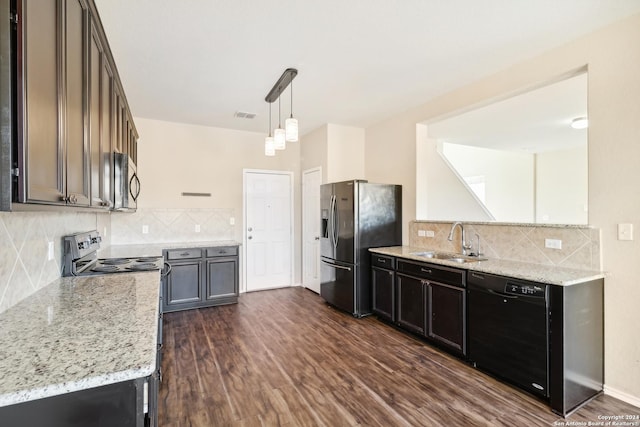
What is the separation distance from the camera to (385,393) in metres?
2.27

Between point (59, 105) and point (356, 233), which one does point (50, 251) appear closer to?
point (59, 105)

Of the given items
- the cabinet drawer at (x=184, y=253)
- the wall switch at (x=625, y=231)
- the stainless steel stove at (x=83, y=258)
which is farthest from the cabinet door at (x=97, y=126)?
the wall switch at (x=625, y=231)

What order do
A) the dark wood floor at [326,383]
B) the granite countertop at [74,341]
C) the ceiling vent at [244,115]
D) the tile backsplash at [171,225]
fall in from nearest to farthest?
the granite countertop at [74,341] → the dark wood floor at [326,383] → the ceiling vent at [244,115] → the tile backsplash at [171,225]

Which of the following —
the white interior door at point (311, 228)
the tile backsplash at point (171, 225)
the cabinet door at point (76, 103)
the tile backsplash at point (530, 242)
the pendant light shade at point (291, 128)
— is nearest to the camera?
the cabinet door at point (76, 103)

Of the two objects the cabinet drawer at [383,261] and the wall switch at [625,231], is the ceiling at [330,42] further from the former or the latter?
the cabinet drawer at [383,261]

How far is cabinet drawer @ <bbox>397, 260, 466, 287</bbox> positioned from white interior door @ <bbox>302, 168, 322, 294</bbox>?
6.09 ft

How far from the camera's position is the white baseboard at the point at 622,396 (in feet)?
6.96

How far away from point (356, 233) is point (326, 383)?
1782 millimetres

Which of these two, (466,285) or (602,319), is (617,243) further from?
(466,285)

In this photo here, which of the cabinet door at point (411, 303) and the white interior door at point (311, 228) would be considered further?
the white interior door at point (311, 228)

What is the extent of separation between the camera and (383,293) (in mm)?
3615

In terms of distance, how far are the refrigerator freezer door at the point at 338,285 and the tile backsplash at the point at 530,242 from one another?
1.06 m

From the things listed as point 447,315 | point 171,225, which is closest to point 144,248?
point 171,225

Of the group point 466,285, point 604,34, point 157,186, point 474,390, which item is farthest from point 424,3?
point 157,186
